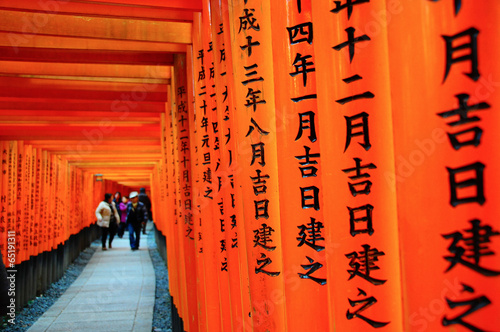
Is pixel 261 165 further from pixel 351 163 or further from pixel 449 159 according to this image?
pixel 449 159

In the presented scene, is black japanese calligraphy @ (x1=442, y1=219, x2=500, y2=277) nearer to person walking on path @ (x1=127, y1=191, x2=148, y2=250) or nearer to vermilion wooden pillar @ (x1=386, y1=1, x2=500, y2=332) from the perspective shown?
vermilion wooden pillar @ (x1=386, y1=1, x2=500, y2=332)

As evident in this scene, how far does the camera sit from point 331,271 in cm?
133

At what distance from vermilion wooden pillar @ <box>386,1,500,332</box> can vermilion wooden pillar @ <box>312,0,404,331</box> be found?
18 centimetres

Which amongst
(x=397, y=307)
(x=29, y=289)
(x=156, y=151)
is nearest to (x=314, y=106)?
(x=397, y=307)

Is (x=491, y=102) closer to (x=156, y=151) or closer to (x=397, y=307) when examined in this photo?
(x=397, y=307)

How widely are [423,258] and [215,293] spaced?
255 cm

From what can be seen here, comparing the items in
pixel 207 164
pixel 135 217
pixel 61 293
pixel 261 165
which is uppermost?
pixel 207 164

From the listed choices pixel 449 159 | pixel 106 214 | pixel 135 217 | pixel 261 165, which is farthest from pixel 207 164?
pixel 135 217

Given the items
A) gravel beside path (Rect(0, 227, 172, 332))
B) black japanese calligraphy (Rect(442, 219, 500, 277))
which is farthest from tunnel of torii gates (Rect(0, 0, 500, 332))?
gravel beside path (Rect(0, 227, 172, 332))

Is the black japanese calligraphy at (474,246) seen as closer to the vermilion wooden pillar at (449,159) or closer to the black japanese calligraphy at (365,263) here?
the vermilion wooden pillar at (449,159)

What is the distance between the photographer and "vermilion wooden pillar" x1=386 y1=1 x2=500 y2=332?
34.6 inches

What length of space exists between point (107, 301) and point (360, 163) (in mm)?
8395

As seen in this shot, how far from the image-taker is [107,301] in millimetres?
8562

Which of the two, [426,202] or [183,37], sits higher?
[183,37]
